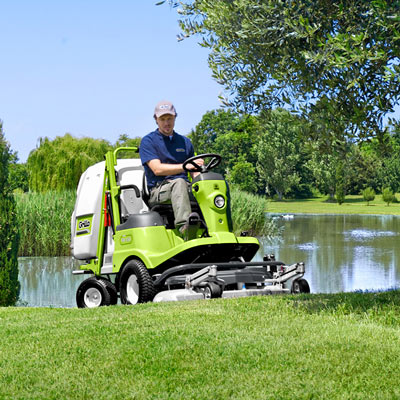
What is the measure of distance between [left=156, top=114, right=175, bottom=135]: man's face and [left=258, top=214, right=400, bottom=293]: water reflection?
3.99 meters

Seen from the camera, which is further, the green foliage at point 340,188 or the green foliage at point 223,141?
the green foliage at point 223,141

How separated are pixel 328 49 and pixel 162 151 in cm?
278

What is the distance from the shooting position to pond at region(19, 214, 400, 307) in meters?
11.2

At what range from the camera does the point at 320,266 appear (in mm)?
14094

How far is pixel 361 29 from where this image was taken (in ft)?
21.1

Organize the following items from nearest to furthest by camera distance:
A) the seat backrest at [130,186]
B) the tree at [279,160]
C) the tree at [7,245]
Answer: the seat backrest at [130,186]
the tree at [7,245]
the tree at [279,160]

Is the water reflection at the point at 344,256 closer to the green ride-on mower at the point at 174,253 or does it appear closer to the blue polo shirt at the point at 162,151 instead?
the green ride-on mower at the point at 174,253

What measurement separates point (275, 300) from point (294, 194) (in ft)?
209

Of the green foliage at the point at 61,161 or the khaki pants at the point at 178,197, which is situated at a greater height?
the green foliage at the point at 61,161

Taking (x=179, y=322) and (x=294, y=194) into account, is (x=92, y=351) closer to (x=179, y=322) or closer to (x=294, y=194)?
(x=179, y=322)

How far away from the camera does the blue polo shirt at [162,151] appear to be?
26.5 ft

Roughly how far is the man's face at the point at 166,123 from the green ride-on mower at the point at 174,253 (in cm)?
51

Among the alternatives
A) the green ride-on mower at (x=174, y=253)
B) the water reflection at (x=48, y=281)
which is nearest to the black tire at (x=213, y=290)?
the green ride-on mower at (x=174, y=253)

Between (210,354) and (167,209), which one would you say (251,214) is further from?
(210,354)
